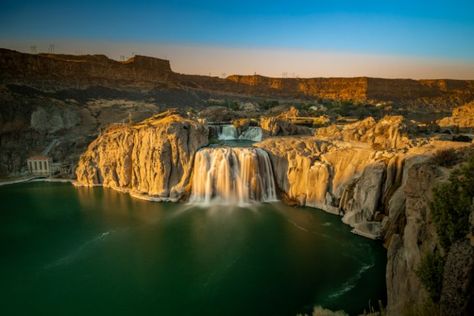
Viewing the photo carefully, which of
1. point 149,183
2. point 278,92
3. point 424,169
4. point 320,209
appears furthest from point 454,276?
point 278,92

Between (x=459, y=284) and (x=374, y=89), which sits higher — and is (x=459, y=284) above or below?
below

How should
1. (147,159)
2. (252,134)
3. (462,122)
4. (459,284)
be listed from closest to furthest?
(459,284), (147,159), (462,122), (252,134)

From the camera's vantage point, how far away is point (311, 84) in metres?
102

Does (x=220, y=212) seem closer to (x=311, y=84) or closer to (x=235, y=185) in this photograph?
(x=235, y=185)

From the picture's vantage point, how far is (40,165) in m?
31.7

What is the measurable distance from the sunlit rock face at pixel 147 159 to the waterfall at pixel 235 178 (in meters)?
1.38

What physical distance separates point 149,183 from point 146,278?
12.5m

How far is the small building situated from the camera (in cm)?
3141

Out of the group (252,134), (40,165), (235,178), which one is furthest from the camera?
(252,134)

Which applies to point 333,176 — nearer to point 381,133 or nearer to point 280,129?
point 381,133

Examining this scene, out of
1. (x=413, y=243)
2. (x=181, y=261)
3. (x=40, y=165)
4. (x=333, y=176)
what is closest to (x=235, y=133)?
(x=333, y=176)

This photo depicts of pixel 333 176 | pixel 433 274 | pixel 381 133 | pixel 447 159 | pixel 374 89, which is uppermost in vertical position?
pixel 374 89

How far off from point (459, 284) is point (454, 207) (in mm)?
1540

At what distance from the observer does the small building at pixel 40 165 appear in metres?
31.4
